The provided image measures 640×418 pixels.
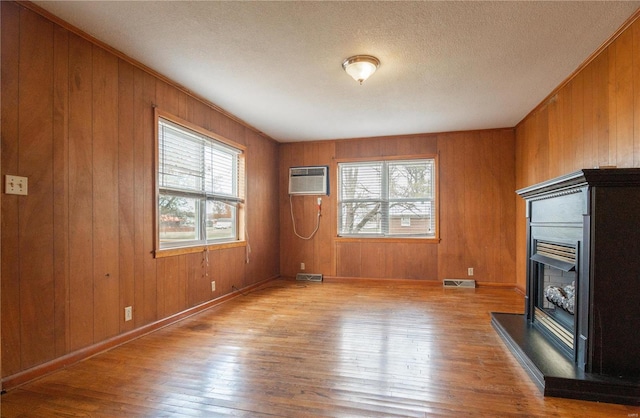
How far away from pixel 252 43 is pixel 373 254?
3847mm

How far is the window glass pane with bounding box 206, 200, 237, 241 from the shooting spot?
401 centimetres

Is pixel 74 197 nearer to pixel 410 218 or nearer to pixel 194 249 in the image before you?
pixel 194 249

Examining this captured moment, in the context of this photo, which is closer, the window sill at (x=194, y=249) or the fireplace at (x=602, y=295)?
the fireplace at (x=602, y=295)

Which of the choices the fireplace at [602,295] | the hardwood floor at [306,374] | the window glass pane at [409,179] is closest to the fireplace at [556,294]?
the fireplace at [602,295]

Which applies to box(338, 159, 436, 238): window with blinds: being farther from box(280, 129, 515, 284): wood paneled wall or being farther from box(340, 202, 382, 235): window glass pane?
box(280, 129, 515, 284): wood paneled wall

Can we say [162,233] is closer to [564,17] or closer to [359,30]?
[359,30]

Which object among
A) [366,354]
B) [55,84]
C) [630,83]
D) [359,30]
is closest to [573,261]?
[630,83]

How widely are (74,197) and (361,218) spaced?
409 centimetres

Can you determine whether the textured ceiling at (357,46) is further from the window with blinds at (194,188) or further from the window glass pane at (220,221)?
the window glass pane at (220,221)

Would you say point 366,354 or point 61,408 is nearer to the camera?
point 61,408

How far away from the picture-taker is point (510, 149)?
4895 millimetres

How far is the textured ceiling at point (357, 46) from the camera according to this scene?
2.13 meters

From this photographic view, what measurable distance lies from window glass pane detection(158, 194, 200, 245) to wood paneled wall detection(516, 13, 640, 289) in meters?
4.02

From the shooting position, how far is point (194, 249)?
3.62 m
